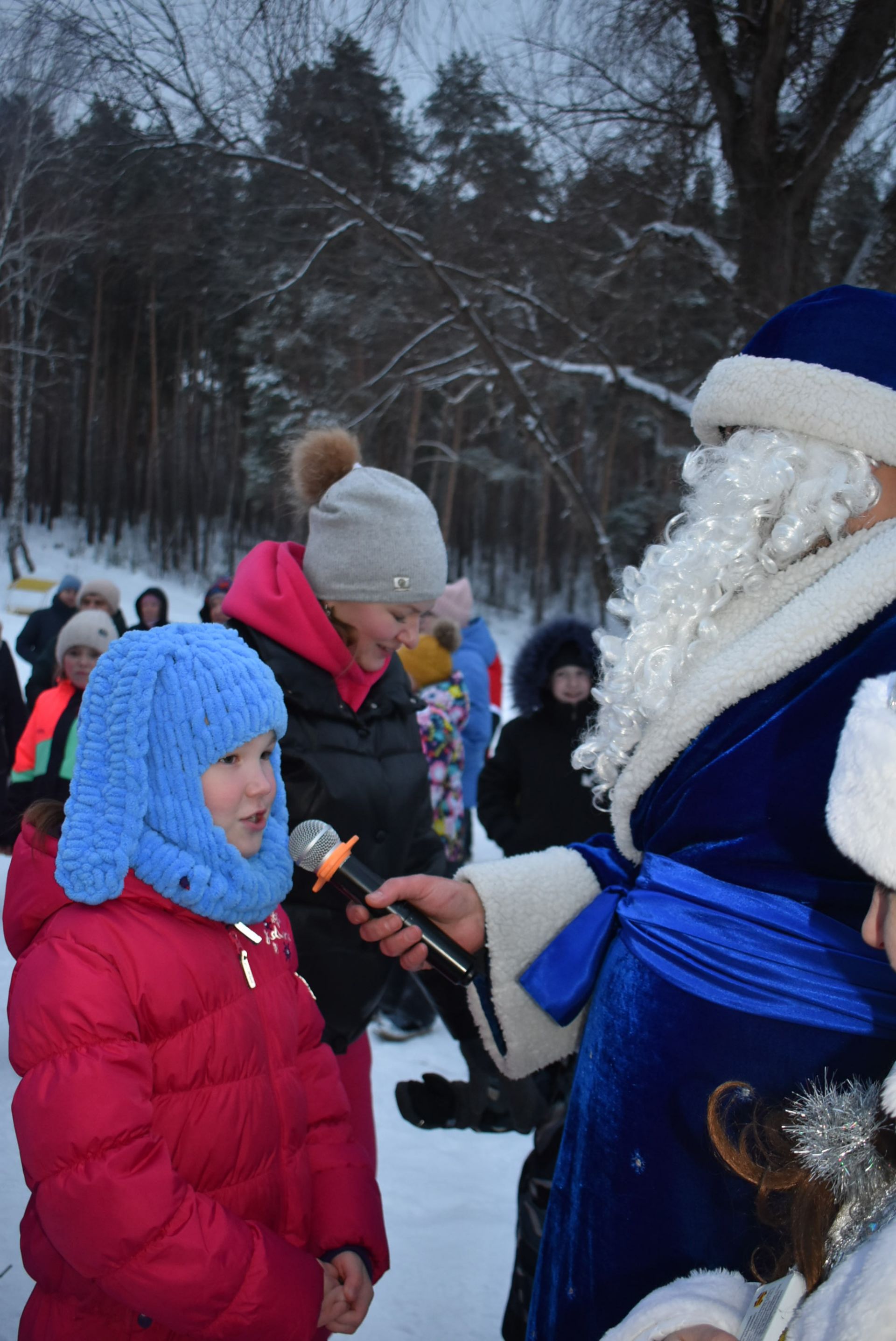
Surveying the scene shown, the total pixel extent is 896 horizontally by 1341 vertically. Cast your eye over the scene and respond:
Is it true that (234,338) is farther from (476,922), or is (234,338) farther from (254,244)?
(476,922)

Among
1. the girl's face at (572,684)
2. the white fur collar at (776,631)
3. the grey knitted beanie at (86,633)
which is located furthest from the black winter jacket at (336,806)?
the grey knitted beanie at (86,633)

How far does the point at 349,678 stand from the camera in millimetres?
2080

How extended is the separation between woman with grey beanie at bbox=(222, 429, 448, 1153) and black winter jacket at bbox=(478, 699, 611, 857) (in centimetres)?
157

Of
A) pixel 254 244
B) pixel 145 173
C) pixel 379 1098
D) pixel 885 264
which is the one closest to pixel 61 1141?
pixel 379 1098

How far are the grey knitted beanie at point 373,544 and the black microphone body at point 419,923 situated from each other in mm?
796

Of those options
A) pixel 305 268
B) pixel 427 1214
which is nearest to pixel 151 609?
pixel 305 268

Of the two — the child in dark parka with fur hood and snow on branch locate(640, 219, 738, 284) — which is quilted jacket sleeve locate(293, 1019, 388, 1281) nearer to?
the child in dark parka with fur hood

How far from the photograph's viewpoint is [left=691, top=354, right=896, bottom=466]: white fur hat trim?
1.16m

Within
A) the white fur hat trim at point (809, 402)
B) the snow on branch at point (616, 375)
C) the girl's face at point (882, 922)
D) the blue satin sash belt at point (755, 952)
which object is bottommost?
the blue satin sash belt at point (755, 952)

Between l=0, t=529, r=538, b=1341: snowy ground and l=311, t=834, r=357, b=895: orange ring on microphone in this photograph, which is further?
l=0, t=529, r=538, b=1341: snowy ground

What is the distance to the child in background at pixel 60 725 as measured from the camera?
4.03 metres

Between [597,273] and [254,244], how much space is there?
2.36 meters

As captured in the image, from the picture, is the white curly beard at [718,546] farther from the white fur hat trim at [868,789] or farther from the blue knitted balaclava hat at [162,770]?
the blue knitted balaclava hat at [162,770]


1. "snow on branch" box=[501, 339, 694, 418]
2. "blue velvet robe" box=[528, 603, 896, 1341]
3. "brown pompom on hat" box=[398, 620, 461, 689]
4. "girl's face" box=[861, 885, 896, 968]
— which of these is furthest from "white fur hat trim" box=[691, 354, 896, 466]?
"snow on branch" box=[501, 339, 694, 418]
